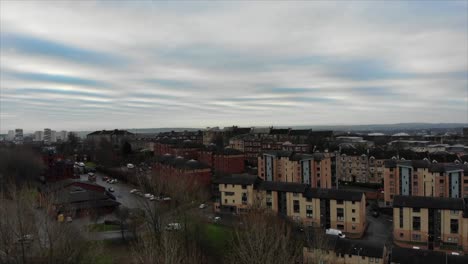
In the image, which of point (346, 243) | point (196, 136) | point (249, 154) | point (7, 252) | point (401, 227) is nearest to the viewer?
point (7, 252)

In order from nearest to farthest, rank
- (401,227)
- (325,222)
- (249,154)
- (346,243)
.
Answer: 1. (346,243)
2. (401,227)
3. (325,222)
4. (249,154)

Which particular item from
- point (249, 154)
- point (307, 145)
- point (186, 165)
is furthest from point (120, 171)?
point (307, 145)

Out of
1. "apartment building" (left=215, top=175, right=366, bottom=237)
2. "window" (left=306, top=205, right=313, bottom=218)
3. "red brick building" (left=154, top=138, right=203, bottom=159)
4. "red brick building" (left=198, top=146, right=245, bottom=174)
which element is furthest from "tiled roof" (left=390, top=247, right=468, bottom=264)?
"red brick building" (left=154, top=138, right=203, bottom=159)

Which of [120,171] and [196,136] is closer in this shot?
[120,171]

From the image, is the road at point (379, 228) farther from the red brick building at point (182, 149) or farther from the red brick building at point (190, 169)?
the red brick building at point (182, 149)

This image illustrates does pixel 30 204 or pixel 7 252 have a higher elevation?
pixel 30 204

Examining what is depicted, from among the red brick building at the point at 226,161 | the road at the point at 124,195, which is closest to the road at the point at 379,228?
the road at the point at 124,195

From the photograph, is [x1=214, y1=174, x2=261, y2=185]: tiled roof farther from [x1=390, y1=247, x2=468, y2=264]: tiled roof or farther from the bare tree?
[x1=390, y1=247, x2=468, y2=264]: tiled roof

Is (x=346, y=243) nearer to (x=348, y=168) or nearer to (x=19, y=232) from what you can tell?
(x=19, y=232)
